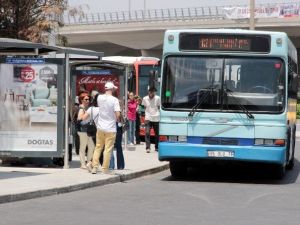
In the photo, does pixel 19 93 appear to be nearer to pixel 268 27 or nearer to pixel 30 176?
pixel 30 176

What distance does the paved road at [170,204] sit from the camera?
10.5 meters

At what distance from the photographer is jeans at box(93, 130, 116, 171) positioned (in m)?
15.5

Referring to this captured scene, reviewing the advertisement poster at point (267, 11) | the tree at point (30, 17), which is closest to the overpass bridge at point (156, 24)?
the advertisement poster at point (267, 11)

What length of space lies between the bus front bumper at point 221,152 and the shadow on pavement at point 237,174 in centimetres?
99

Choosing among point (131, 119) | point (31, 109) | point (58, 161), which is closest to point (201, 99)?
point (31, 109)

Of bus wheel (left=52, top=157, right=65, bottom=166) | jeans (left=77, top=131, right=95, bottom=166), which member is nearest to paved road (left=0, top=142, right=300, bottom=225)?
jeans (left=77, top=131, right=95, bottom=166)

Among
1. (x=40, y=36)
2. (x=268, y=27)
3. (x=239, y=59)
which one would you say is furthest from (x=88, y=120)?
(x=268, y=27)

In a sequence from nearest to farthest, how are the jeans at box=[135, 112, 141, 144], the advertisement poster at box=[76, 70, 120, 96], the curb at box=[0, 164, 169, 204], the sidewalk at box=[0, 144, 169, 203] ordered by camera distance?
1. the curb at box=[0, 164, 169, 204]
2. the sidewalk at box=[0, 144, 169, 203]
3. the advertisement poster at box=[76, 70, 120, 96]
4. the jeans at box=[135, 112, 141, 144]

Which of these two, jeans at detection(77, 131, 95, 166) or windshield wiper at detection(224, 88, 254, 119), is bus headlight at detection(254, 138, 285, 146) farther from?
jeans at detection(77, 131, 95, 166)

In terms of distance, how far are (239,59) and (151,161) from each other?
15.9 feet

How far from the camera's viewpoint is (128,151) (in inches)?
891

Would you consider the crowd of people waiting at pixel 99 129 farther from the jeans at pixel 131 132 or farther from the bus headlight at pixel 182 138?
the jeans at pixel 131 132

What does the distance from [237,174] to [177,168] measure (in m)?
1.90

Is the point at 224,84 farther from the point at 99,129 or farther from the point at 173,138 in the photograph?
the point at 99,129
